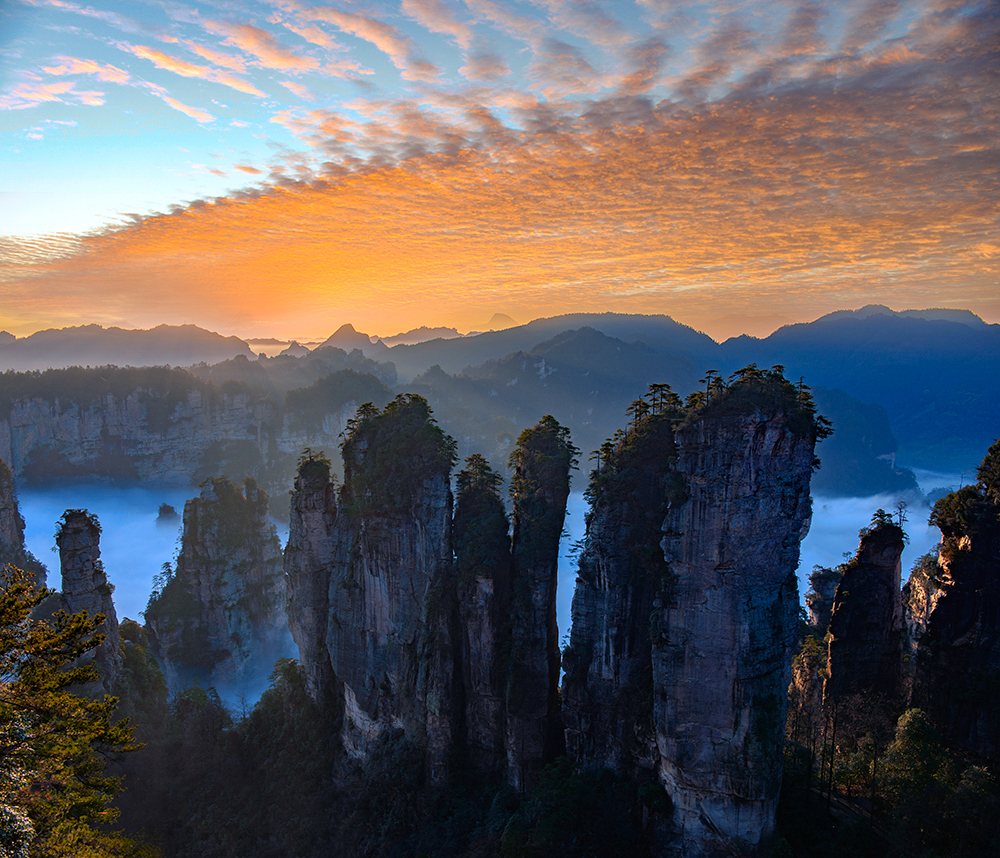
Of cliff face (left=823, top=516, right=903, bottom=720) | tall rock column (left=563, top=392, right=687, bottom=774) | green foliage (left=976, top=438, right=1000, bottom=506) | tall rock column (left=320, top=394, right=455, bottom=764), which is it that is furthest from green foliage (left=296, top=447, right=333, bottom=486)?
green foliage (left=976, top=438, right=1000, bottom=506)

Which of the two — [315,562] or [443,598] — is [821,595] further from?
[315,562]

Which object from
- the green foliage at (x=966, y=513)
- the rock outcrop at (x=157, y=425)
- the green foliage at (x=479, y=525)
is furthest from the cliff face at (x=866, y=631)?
the rock outcrop at (x=157, y=425)

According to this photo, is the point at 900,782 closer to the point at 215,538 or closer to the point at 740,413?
the point at 740,413

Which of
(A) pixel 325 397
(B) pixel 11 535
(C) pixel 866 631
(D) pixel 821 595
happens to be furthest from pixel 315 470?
(A) pixel 325 397

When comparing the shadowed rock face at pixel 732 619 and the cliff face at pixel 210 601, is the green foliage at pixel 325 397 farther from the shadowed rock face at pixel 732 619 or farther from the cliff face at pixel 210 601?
the shadowed rock face at pixel 732 619

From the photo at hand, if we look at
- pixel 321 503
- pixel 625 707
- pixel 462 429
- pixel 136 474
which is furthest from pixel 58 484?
pixel 625 707

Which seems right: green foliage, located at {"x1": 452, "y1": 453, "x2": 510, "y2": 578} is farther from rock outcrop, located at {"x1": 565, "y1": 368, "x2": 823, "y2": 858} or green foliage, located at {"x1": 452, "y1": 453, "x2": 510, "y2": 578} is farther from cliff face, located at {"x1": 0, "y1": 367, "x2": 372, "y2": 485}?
cliff face, located at {"x1": 0, "y1": 367, "x2": 372, "y2": 485}
